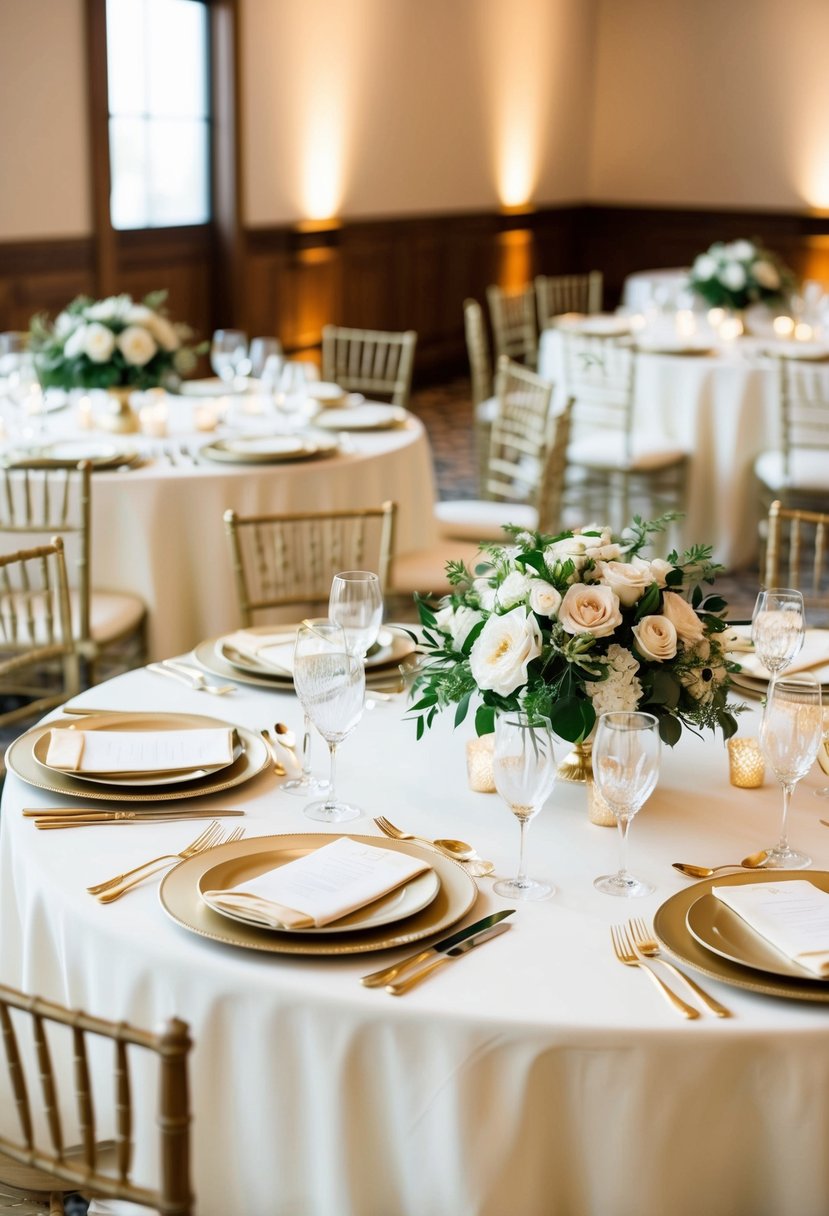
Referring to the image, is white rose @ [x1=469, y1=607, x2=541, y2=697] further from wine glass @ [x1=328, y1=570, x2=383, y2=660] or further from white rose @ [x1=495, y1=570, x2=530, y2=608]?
wine glass @ [x1=328, y1=570, x2=383, y2=660]

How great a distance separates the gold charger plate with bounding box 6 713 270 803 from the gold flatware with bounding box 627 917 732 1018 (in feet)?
2.02

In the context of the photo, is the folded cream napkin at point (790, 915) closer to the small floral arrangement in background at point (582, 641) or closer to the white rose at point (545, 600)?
the small floral arrangement in background at point (582, 641)

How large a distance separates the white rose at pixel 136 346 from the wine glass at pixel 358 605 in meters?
2.48

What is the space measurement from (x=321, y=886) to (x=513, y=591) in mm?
489

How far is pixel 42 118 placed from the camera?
22.5 feet

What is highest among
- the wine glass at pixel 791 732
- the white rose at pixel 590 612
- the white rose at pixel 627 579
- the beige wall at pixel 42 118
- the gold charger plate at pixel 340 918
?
the beige wall at pixel 42 118

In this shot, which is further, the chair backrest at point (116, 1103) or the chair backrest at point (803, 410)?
the chair backrest at point (803, 410)

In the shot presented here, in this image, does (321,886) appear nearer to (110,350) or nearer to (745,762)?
(745,762)

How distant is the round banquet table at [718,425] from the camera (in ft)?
20.1

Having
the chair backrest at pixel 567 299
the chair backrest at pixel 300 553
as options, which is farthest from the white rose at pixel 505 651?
the chair backrest at pixel 567 299

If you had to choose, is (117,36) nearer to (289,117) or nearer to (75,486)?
(289,117)

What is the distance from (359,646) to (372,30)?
8407mm

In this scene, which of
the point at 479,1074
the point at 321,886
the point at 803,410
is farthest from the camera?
the point at 803,410

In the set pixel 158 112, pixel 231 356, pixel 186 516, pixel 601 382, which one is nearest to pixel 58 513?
pixel 186 516
